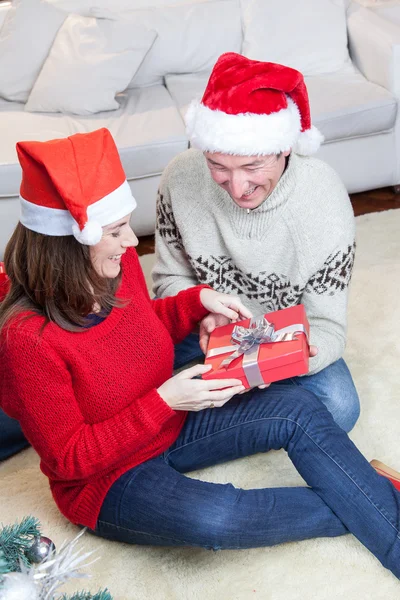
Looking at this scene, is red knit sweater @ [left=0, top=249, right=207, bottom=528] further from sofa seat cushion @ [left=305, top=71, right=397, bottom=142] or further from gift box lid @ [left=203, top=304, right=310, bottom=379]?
sofa seat cushion @ [left=305, top=71, right=397, bottom=142]

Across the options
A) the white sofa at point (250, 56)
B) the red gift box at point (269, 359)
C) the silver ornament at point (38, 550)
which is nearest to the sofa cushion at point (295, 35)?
the white sofa at point (250, 56)

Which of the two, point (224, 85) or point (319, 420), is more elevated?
point (224, 85)

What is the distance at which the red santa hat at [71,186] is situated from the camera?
4.63ft

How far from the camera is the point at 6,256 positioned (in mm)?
1561

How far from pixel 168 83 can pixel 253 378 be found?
2204 millimetres

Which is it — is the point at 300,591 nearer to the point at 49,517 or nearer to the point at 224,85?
the point at 49,517

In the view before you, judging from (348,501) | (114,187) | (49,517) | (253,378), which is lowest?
(49,517)

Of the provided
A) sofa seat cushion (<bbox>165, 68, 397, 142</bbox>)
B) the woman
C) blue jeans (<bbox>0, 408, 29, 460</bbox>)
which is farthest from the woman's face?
sofa seat cushion (<bbox>165, 68, 397, 142</bbox>)

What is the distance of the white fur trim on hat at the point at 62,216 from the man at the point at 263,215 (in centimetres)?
37

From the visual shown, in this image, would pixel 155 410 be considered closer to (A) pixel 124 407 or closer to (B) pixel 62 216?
(A) pixel 124 407

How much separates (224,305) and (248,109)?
48 cm

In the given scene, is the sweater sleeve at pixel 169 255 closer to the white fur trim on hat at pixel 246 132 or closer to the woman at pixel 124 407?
the woman at pixel 124 407

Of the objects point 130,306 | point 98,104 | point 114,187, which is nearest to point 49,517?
point 130,306

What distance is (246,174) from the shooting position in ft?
5.90
